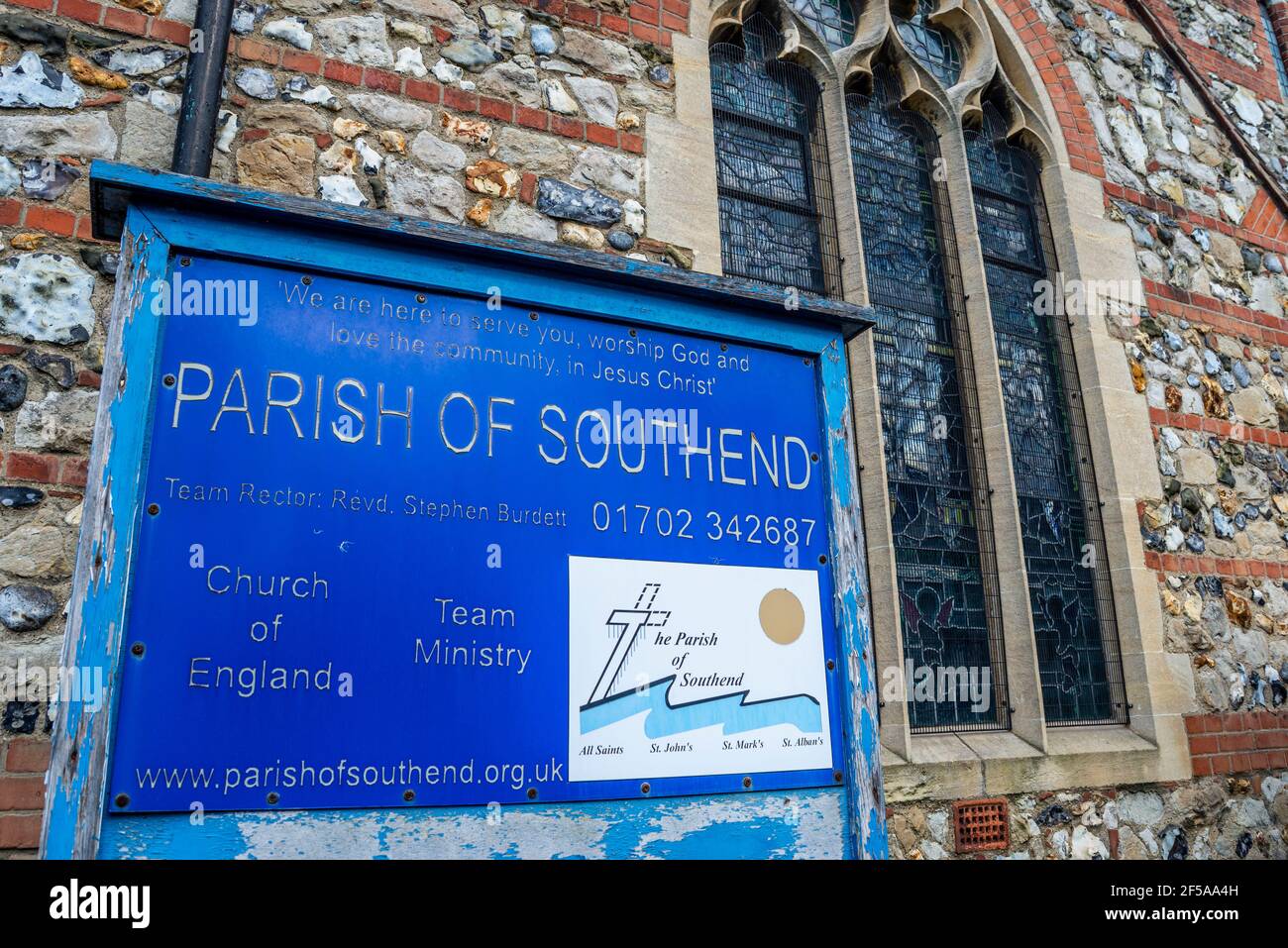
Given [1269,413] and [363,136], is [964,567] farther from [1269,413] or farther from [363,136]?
[363,136]

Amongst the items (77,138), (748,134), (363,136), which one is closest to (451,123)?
(363,136)

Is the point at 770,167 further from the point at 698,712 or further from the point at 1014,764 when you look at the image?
the point at 698,712

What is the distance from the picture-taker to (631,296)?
1.99 meters

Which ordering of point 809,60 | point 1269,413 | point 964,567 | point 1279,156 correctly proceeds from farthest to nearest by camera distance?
point 1279,156 → point 1269,413 → point 809,60 → point 964,567

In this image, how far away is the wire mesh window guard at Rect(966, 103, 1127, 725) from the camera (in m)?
4.38

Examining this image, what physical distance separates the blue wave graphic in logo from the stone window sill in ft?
5.53

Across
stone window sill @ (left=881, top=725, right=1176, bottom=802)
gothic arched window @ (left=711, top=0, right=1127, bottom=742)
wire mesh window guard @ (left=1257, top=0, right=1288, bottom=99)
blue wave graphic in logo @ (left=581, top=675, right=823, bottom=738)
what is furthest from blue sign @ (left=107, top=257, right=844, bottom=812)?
wire mesh window guard @ (left=1257, top=0, right=1288, bottom=99)

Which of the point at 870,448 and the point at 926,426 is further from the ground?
the point at 926,426

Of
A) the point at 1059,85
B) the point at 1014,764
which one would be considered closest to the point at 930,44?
the point at 1059,85

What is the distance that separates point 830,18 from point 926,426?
230cm

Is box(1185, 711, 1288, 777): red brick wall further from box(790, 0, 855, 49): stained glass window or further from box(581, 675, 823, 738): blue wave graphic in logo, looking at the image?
box(790, 0, 855, 49): stained glass window

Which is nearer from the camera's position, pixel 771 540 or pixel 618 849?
pixel 618 849

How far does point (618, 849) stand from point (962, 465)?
323cm

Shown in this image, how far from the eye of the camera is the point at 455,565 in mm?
1662
